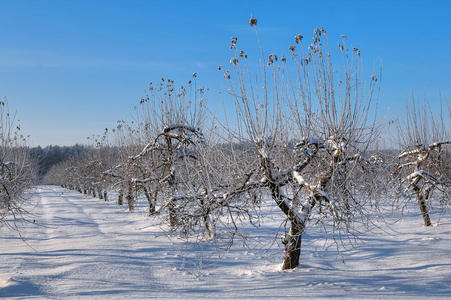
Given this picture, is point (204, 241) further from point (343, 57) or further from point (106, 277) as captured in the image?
point (343, 57)

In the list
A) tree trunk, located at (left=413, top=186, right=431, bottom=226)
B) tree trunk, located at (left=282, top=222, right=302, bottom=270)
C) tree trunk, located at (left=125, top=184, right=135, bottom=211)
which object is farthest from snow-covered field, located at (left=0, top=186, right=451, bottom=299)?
tree trunk, located at (left=125, top=184, right=135, bottom=211)

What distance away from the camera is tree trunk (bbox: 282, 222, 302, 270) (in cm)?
687

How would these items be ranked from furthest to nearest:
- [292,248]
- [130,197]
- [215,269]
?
[130,197] < [215,269] < [292,248]

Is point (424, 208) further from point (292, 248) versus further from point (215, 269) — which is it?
point (215, 269)

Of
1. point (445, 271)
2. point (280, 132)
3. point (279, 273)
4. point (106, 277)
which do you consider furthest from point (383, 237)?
point (106, 277)

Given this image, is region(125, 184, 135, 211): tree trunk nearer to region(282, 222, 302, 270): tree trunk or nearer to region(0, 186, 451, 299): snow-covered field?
region(0, 186, 451, 299): snow-covered field

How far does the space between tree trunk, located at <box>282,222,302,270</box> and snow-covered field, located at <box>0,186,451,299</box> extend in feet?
0.59

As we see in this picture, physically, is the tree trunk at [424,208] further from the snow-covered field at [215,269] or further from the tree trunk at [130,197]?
the tree trunk at [130,197]

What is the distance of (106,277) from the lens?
7.10m

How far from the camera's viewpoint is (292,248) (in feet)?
23.6

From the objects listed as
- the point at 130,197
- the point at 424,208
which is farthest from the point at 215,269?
the point at 130,197

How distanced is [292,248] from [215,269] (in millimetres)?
1756

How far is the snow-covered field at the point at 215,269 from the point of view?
620cm

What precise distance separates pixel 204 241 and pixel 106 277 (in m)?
3.73
